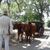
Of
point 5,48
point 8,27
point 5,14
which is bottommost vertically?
point 5,48

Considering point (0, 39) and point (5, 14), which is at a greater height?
point (5, 14)

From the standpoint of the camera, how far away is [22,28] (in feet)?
34.3

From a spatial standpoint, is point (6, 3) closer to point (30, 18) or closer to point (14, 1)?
point (14, 1)

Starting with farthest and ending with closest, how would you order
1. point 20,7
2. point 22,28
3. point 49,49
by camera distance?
point 20,7 < point 22,28 < point 49,49

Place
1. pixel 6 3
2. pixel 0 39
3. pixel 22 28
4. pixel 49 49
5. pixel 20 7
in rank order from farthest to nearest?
1. pixel 20 7
2. pixel 6 3
3. pixel 22 28
4. pixel 49 49
5. pixel 0 39

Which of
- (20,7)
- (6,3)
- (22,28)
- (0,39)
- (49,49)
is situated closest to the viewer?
(0,39)

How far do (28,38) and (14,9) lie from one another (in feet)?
17.2

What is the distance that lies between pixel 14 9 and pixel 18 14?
508 millimetres

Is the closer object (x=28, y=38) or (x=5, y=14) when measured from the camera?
(x=5, y=14)

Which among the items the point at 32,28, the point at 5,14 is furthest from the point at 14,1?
the point at 5,14

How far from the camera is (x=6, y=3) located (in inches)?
538

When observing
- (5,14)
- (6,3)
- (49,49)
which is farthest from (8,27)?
(6,3)

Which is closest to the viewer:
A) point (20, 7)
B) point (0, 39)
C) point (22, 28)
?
point (0, 39)

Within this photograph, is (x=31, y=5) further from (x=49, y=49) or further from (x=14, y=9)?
(x=49, y=49)
